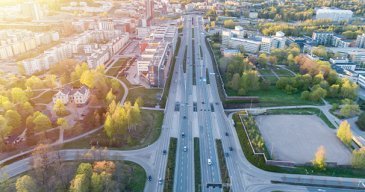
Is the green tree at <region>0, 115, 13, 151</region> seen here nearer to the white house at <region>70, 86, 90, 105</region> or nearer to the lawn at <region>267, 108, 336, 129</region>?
the white house at <region>70, 86, 90, 105</region>

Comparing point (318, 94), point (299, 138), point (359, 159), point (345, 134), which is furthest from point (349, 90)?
point (359, 159)

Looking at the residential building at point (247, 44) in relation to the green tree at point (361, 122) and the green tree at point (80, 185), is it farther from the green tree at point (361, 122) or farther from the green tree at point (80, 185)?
the green tree at point (80, 185)

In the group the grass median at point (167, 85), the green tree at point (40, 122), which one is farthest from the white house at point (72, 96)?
the grass median at point (167, 85)

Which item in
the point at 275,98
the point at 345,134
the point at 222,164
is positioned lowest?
the point at 222,164

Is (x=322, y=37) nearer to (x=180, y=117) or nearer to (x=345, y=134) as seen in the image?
(x=345, y=134)

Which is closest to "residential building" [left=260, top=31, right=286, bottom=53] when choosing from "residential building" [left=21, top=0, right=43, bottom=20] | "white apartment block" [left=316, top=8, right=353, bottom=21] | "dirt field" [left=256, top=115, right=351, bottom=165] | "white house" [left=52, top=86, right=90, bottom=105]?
"dirt field" [left=256, top=115, right=351, bottom=165]

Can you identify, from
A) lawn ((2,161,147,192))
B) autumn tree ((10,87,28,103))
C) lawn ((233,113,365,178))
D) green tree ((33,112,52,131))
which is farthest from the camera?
autumn tree ((10,87,28,103))
